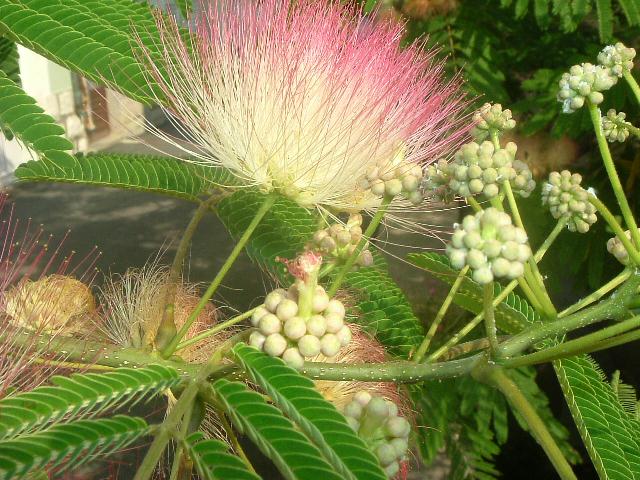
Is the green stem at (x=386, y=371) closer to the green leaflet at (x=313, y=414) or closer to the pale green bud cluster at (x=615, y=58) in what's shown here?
the green leaflet at (x=313, y=414)

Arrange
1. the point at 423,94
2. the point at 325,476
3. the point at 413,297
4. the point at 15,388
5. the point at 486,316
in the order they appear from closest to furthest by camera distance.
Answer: the point at 325,476 → the point at 486,316 → the point at 15,388 → the point at 423,94 → the point at 413,297

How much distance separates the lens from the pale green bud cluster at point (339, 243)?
39.6 inches

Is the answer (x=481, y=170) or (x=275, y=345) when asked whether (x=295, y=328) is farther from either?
(x=481, y=170)

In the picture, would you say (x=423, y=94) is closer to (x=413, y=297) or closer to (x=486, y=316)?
(x=486, y=316)

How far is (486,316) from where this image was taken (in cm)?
83

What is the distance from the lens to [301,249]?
1390 mm

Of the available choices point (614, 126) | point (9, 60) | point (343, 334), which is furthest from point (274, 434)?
point (9, 60)

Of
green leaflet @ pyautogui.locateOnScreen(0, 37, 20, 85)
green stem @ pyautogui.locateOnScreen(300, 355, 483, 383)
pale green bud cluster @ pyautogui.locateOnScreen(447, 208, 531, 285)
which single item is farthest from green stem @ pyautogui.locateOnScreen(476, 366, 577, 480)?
green leaflet @ pyautogui.locateOnScreen(0, 37, 20, 85)

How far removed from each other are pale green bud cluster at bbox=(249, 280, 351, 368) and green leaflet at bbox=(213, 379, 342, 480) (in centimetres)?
6

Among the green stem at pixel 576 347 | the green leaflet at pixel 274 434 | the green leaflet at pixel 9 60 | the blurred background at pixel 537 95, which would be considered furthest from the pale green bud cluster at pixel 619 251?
the green leaflet at pixel 9 60

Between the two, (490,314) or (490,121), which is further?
(490,121)

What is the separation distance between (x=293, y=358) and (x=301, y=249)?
589 mm

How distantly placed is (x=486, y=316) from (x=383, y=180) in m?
0.29

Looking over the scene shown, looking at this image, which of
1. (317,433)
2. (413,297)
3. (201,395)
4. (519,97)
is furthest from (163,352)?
(413,297)
